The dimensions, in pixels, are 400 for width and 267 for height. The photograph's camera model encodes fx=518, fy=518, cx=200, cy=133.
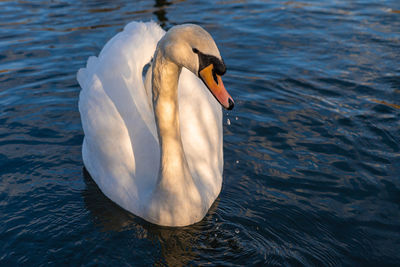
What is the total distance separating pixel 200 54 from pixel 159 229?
2.02 meters

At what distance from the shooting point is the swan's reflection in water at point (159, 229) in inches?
190

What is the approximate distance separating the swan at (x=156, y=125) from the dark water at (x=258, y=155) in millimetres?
309

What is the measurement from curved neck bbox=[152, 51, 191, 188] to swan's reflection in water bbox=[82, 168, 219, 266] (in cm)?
59

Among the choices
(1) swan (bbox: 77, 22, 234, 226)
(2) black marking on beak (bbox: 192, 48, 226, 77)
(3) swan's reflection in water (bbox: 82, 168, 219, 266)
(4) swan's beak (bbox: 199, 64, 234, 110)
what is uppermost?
(2) black marking on beak (bbox: 192, 48, 226, 77)

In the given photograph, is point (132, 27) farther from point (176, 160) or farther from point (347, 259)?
point (347, 259)

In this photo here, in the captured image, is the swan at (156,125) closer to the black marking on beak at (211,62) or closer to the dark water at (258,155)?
the black marking on beak at (211,62)

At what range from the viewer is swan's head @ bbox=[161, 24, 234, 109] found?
12.8ft

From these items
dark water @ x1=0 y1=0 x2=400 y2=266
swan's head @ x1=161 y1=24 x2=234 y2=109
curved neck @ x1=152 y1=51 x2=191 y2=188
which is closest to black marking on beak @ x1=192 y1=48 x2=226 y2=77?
swan's head @ x1=161 y1=24 x2=234 y2=109

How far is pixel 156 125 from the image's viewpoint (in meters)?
4.77

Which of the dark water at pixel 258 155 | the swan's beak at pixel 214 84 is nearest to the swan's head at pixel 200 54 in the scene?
the swan's beak at pixel 214 84

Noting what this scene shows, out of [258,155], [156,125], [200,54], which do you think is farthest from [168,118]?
[258,155]

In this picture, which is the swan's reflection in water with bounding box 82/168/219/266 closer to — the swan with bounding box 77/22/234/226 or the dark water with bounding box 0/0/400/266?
the dark water with bounding box 0/0/400/266

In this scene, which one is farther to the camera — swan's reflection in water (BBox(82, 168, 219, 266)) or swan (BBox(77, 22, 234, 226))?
swan's reflection in water (BBox(82, 168, 219, 266))

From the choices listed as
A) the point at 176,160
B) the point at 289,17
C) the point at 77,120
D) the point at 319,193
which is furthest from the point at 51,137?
the point at 289,17
